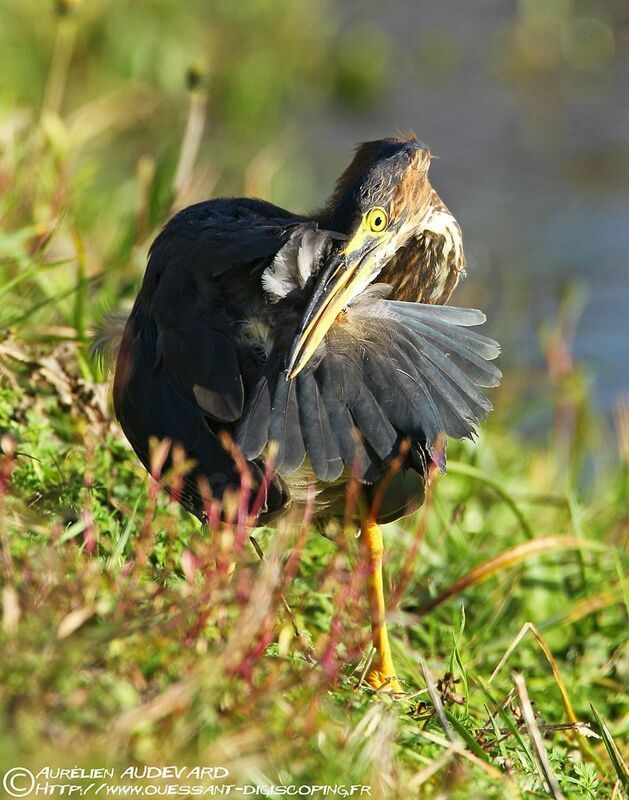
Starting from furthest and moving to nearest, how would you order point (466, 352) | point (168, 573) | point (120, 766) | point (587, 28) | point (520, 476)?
point (587, 28) → point (520, 476) → point (466, 352) → point (168, 573) → point (120, 766)

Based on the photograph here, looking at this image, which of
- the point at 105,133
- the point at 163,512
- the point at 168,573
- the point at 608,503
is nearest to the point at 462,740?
the point at 168,573

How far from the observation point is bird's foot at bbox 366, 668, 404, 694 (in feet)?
8.24

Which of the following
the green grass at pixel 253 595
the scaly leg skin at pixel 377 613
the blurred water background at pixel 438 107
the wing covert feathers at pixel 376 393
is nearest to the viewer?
the green grass at pixel 253 595

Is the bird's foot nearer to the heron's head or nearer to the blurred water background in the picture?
the heron's head

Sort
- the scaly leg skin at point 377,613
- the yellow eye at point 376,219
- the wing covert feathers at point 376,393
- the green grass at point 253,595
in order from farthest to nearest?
the yellow eye at point 376,219
the scaly leg skin at point 377,613
the wing covert feathers at point 376,393
the green grass at point 253,595

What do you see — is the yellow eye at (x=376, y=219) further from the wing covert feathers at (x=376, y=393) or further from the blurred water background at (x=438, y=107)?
A: the blurred water background at (x=438, y=107)

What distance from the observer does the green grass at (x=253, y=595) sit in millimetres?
1765

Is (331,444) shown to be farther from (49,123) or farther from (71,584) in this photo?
(49,123)

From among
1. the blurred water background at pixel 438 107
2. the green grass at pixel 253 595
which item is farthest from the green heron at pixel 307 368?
the blurred water background at pixel 438 107

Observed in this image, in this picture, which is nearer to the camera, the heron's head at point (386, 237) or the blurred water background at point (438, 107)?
the heron's head at point (386, 237)

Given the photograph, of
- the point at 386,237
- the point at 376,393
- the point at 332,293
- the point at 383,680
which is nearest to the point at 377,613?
the point at 383,680

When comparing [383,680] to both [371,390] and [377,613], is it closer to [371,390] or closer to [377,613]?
[377,613]

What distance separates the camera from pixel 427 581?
3324 mm

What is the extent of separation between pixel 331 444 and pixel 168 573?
428mm
